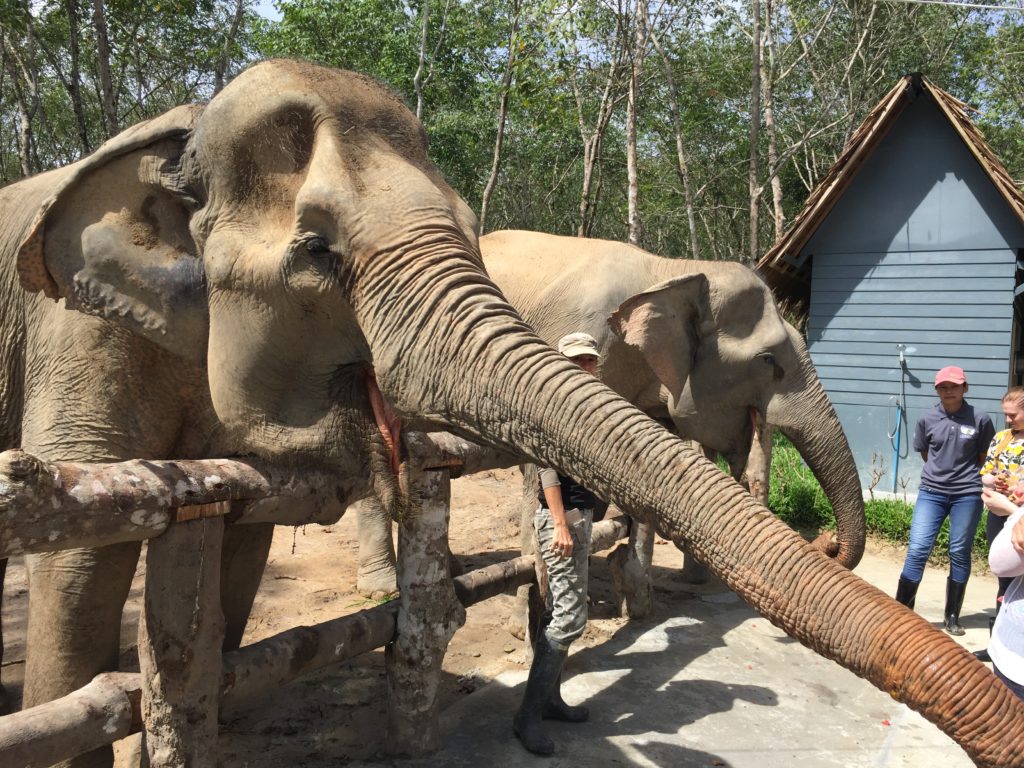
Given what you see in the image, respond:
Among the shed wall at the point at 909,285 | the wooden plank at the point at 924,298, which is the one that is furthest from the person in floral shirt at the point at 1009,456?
the wooden plank at the point at 924,298

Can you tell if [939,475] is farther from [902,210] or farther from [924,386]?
[902,210]

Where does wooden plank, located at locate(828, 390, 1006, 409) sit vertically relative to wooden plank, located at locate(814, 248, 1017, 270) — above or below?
below

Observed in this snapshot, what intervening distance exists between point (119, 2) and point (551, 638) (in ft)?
43.3

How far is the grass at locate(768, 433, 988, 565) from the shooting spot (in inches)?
298

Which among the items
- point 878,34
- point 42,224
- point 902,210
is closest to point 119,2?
point 902,210

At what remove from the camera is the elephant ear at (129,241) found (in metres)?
2.25

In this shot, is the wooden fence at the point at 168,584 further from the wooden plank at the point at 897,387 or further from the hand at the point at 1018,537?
the wooden plank at the point at 897,387

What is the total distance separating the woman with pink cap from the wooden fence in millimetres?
4131

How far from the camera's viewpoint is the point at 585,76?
61.1 ft

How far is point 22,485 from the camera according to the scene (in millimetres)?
1863

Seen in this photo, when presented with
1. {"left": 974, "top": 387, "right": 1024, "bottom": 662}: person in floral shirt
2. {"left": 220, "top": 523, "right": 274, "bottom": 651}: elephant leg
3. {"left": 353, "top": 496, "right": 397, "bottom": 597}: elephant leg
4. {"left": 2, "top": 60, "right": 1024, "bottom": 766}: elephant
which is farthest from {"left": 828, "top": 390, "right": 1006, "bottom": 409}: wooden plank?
{"left": 2, "top": 60, "right": 1024, "bottom": 766}: elephant

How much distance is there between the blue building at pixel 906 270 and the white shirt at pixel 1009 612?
729 centimetres

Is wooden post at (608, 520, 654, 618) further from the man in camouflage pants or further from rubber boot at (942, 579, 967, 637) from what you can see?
rubber boot at (942, 579, 967, 637)

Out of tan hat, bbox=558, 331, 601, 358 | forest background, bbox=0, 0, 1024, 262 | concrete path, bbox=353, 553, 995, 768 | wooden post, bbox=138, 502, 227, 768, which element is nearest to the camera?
wooden post, bbox=138, 502, 227, 768
